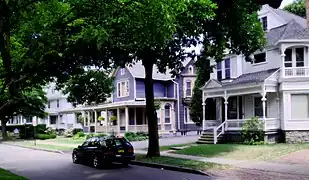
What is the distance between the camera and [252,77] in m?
29.0

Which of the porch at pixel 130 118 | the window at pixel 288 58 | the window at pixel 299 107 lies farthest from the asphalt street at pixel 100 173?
the porch at pixel 130 118

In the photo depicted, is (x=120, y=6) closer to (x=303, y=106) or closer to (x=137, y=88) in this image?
(x=303, y=106)

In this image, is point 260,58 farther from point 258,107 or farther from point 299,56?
point 258,107

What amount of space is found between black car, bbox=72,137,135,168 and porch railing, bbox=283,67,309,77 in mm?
13313

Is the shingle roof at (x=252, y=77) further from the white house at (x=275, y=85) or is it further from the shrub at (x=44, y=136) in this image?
the shrub at (x=44, y=136)

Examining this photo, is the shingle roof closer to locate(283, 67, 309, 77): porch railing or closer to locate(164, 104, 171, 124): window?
locate(283, 67, 309, 77): porch railing

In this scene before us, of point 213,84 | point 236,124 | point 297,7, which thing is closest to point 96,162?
point 236,124

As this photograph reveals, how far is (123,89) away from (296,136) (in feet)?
87.0

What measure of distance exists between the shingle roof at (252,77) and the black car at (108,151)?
11660 millimetres

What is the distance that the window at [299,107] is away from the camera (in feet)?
89.7

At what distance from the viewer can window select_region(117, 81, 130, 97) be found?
159ft

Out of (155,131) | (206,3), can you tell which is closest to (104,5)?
(206,3)

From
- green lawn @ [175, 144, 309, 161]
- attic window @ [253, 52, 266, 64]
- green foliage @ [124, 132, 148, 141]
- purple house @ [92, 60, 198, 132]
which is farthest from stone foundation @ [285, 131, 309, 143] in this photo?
purple house @ [92, 60, 198, 132]

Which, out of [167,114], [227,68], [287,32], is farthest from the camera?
[167,114]
